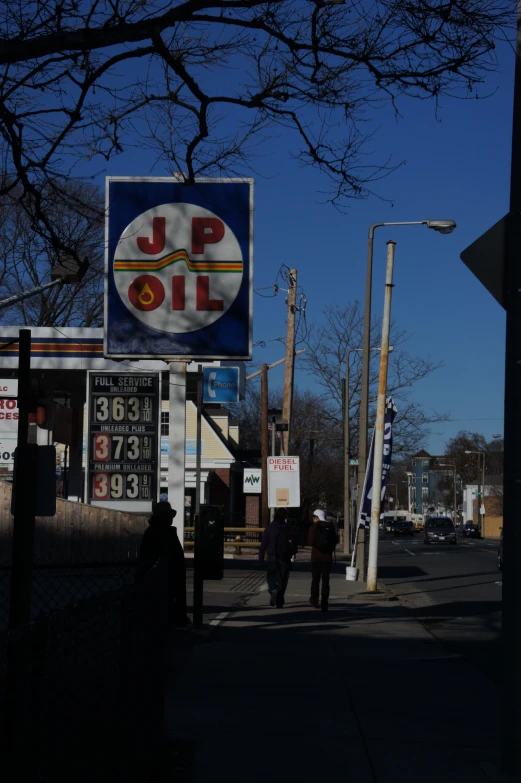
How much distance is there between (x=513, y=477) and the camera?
609 centimetres

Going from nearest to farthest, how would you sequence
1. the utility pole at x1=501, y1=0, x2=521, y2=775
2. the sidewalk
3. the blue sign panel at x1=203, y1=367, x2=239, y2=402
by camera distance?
the utility pole at x1=501, y1=0, x2=521, y2=775
the sidewalk
the blue sign panel at x1=203, y1=367, x2=239, y2=402

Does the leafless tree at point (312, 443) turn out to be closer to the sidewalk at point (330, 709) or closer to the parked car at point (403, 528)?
the parked car at point (403, 528)

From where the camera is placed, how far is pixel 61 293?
3709 cm

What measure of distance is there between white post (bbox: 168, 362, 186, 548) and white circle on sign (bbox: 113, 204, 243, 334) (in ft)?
2.57

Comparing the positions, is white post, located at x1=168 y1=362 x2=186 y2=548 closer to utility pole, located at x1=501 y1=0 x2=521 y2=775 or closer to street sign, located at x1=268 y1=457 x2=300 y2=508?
utility pole, located at x1=501 y1=0 x2=521 y2=775

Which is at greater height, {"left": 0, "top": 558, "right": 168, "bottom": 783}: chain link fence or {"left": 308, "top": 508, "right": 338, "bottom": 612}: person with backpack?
{"left": 0, "top": 558, "right": 168, "bottom": 783}: chain link fence

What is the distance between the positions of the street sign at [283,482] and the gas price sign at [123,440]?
8.78 m

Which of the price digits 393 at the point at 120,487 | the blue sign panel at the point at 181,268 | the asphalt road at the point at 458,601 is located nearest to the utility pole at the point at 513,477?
the asphalt road at the point at 458,601

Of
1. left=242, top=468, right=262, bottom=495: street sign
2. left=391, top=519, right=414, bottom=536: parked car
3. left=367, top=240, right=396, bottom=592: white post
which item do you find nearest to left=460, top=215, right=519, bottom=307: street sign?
left=367, top=240, right=396, bottom=592: white post

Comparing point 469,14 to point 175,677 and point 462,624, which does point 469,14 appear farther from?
point 462,624

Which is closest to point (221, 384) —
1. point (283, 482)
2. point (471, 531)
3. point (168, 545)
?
point (283, 482)

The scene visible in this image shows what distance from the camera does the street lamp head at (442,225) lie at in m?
22.0

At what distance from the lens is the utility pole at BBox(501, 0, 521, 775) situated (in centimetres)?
595

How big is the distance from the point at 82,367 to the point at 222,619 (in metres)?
11.4
